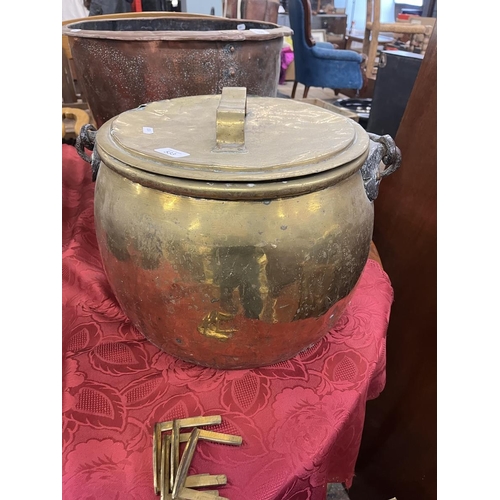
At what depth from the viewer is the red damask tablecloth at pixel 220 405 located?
64 cm

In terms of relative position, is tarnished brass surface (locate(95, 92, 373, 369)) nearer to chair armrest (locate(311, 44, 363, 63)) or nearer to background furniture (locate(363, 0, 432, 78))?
background furniture (locate(363, 0, 432, 78))

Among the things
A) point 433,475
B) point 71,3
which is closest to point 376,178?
point 433,475

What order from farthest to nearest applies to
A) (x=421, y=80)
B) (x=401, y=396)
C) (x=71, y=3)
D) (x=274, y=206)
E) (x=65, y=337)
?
(x=71, y=3)
(x=401, y=396)
(x=421, y=80)
(x=65, y=337)
(x=274, y=206)

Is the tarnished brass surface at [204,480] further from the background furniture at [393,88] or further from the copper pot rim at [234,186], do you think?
the background furniture at [393,88]

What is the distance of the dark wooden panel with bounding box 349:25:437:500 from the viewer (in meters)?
1.09

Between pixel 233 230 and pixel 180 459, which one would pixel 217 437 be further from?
pixel 233 230

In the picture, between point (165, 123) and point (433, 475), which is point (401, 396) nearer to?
point (433, 475)

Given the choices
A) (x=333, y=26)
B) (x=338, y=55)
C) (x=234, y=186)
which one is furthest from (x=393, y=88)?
(x=333, y=26)

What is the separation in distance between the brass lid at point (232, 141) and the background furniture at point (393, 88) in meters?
0.90

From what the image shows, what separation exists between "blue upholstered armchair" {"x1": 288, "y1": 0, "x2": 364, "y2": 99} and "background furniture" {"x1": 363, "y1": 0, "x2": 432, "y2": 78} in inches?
7.2

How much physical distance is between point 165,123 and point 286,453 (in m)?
0.60

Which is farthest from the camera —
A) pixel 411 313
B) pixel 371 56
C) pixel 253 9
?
pixel 371 56

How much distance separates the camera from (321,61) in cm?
362

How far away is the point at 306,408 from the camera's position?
A: 2.43 ft
